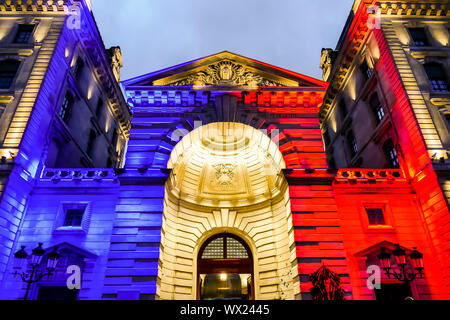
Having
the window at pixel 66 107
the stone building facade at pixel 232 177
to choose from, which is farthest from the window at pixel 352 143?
the window at pixel 66 107

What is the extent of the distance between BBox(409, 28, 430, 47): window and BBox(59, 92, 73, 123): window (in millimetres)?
27101

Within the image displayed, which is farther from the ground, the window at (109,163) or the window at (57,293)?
the window at (109,163)

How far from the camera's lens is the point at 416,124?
18.5 metres

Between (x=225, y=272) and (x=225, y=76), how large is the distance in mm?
14153

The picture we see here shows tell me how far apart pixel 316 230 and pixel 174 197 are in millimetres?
9842

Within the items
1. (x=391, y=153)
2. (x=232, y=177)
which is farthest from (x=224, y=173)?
(x=391, y=153)

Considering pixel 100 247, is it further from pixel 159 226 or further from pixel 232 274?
pixel 232 274

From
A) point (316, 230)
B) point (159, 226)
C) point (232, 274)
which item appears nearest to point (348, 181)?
point (316, 230)

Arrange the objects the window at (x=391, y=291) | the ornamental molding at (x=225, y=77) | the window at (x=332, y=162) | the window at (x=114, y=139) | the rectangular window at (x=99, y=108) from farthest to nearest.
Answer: the window at (x=114, y=139), the window at (x=332, y=162), the rectangular window at (x=99, y=108), the ornamental molding at (x=225, y=77), the window at (x=391, y=291)

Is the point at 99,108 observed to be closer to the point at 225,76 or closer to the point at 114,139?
the point at 114,139

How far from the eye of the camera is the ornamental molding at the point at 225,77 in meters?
21.4

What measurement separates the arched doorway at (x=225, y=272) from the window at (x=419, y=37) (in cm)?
2025

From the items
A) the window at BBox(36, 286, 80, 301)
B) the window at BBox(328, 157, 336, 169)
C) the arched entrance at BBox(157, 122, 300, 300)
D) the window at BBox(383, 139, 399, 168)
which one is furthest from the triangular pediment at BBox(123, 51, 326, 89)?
the window at BBox(328, 157, 336, 169)

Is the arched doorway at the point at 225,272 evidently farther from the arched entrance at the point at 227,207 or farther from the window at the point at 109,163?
the window at the point at 109,163
